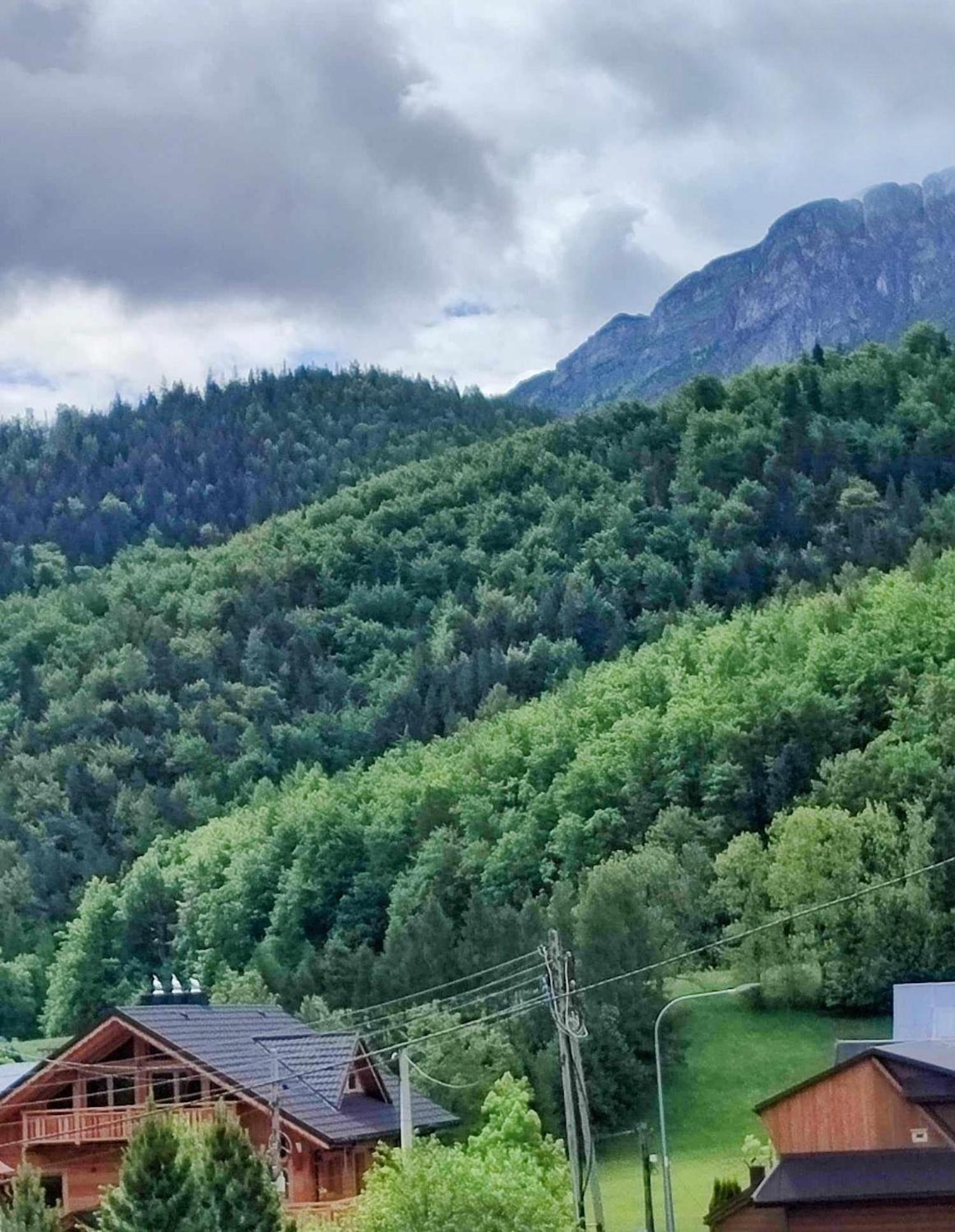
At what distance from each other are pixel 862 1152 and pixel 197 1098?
616 inches

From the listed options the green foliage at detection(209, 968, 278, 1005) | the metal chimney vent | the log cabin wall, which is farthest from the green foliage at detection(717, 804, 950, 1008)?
the log cabin wall

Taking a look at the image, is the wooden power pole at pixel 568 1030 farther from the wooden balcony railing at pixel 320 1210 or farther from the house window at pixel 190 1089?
the house window at pixel 190 1089

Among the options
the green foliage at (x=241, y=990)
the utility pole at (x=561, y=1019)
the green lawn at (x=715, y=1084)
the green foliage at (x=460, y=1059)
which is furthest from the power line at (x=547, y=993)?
the green foliage at (x=241, y=990)

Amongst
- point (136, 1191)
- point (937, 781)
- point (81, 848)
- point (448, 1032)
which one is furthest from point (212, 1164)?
point (81, 848)

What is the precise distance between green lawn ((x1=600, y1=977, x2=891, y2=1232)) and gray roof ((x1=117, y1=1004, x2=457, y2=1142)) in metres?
12.6

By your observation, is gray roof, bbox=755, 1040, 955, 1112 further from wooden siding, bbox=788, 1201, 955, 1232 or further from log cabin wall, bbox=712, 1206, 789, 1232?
wooden siding, bbox=788, 1201, 955, 1232

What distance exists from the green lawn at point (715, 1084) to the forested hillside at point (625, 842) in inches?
85.7

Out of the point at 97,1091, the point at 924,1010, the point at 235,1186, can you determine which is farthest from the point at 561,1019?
the point at 924,1010

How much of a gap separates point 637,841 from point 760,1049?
39.5 meters

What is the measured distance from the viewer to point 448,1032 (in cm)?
7812

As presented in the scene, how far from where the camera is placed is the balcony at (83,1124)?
54.4 m

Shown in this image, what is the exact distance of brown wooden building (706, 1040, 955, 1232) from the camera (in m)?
51.0

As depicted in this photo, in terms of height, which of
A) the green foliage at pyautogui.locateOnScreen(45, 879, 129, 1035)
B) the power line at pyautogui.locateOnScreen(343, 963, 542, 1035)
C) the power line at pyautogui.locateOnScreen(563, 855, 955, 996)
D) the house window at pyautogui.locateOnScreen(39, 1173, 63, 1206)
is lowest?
the house window at pyautogui.locateOnScreen(39, 1173, 63, 1206)

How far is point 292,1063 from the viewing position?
55312 millimetres
